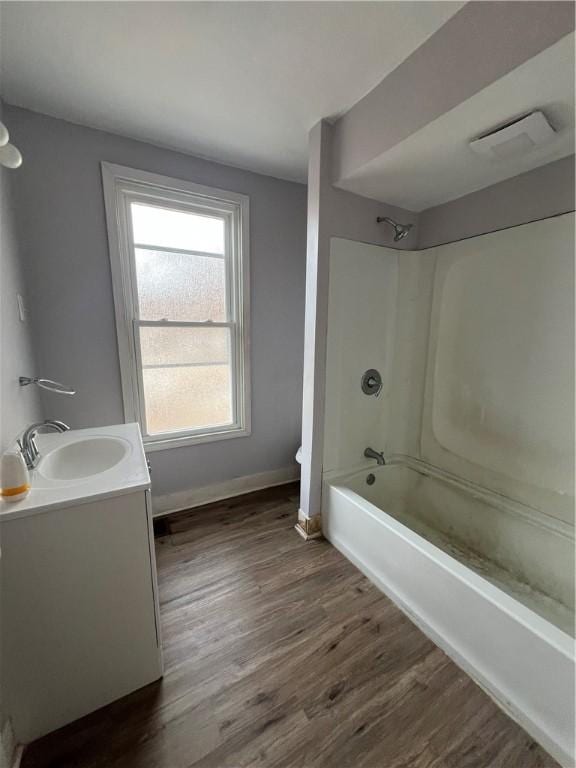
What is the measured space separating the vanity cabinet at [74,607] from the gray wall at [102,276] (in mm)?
1098

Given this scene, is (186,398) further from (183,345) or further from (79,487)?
(79,487)

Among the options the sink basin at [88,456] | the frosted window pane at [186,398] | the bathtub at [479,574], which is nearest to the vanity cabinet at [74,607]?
the sink basin at [88,456]

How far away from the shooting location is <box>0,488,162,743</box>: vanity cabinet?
33.4 inches

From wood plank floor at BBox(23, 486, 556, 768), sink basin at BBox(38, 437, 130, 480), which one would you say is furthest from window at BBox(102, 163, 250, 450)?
wood plank floor at BBox(23, 486, 556, 768)

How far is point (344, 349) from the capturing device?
5.90ft

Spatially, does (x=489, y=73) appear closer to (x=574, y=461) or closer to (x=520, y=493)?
(x=574, y=461)

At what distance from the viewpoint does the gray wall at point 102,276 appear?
1.53 m

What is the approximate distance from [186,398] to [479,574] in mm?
2069

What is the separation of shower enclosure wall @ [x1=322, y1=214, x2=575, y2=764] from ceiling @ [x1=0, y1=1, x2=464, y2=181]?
0.70 m

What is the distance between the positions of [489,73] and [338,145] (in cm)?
74

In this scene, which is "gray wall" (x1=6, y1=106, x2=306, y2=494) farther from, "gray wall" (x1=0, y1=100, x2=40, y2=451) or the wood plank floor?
the wood plank floor

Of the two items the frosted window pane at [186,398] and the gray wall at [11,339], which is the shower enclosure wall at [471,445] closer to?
the frosted window pane at [186,398]

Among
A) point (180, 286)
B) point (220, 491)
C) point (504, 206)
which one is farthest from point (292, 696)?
point (504, 206)

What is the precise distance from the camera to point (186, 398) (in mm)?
2148
